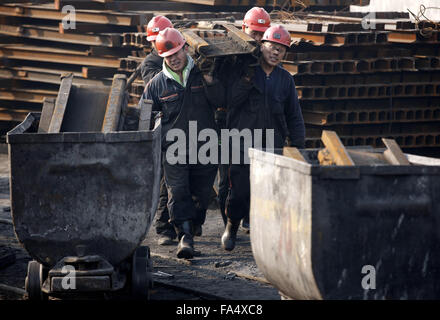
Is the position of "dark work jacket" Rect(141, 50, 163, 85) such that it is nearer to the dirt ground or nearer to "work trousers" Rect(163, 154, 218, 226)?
"work trousers" Rect(163, 154, 218, 226)

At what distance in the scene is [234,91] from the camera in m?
6.46

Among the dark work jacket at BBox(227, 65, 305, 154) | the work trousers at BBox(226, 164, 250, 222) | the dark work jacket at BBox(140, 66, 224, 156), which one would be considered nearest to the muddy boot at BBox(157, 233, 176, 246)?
the work trousers at BBox(226, 164, 250, 222)

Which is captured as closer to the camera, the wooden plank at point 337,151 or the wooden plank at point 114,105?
the wooden plank at point 337,151

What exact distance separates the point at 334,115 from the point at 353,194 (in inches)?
162

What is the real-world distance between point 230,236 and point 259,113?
1101 mm

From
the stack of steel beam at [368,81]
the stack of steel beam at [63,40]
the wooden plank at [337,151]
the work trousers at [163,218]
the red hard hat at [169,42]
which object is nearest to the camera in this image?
the wooden plank at [337,151]

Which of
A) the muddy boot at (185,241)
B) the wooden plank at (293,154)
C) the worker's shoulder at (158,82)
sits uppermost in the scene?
the worker's shoulder at (158,82)

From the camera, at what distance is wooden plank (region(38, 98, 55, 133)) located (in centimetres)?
522

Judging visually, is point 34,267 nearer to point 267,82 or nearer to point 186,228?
point 186,228

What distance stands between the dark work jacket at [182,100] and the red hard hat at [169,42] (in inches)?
9.0

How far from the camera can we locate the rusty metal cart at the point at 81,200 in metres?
4.80

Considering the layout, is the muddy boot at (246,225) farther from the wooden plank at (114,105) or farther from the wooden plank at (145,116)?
the wooden plank at (114,105)

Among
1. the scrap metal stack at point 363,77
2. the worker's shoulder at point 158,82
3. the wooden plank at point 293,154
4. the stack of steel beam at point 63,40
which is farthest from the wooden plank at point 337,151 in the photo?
the stack of steel beam at point 63,40

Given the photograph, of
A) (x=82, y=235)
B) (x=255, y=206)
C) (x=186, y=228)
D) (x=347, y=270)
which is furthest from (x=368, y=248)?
(x=186, y=228)
